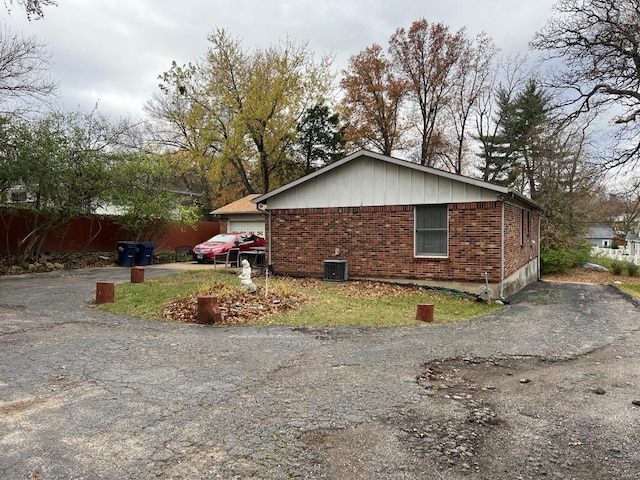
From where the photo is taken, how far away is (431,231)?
11.6 m

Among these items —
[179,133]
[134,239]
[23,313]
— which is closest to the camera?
[23,313]

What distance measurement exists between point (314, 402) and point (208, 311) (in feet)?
13.1

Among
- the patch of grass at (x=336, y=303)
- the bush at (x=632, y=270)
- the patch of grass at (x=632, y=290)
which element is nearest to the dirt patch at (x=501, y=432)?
the patch of grass at (x=336, y=303)

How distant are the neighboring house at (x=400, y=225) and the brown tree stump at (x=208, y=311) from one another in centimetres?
565

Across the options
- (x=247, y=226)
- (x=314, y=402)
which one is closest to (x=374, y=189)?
(x=314, y=402)

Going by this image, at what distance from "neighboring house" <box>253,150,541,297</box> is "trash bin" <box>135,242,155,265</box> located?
24.1 ft

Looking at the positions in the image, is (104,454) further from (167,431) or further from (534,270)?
(534,270)

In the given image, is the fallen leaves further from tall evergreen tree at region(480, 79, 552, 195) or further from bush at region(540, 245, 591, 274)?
tall evergreen tree at region(480, 79, 552, 195)

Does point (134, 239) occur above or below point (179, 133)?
below

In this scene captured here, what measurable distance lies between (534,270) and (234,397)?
1601 cm

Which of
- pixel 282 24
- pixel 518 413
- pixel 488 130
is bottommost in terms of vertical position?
pixel 518 413

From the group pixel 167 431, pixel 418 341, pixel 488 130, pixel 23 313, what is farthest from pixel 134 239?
pixel 488 130

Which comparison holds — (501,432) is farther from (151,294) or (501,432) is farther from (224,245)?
(224,245)

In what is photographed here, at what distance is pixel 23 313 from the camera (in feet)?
26.4
